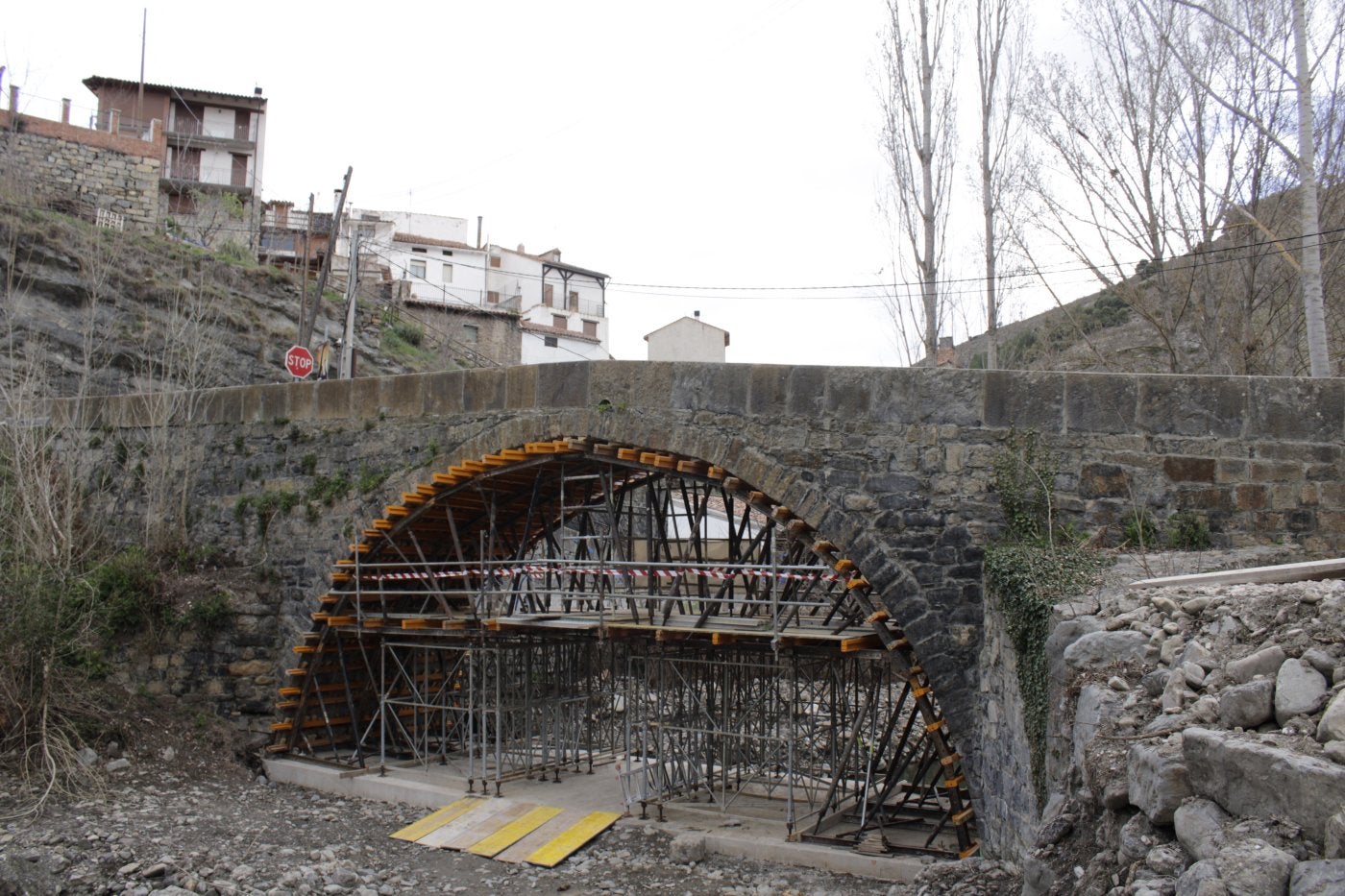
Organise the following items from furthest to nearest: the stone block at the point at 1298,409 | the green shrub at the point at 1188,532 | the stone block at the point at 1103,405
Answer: the stone block at the point at 1103,405 → the stone block at the point at 1298,409 → the green shrub at the point at 1188,532

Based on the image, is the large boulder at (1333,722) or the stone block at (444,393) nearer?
the large boulder at (1333,722)

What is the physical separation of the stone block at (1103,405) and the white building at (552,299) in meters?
32.2

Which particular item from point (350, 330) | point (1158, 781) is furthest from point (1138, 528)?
point (350, 330)

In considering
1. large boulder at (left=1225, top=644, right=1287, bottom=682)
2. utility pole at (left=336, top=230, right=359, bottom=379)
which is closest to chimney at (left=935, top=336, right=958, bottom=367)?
utility pole at (left=336, top=230, right=359, bottom=379)

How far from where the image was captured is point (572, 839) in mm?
10523

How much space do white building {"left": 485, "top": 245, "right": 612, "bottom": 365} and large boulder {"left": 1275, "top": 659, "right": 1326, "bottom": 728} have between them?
120 ft

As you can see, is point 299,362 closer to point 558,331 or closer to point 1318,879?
point 1318,879

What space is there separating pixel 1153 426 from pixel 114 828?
31.0ft

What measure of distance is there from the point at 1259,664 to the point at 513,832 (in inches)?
316

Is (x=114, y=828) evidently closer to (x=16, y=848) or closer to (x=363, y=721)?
(x=16, y=848)

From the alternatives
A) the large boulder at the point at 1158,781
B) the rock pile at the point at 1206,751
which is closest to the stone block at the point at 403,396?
the rock pile at the point at 1206,751

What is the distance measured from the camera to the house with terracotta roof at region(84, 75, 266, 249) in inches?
1428

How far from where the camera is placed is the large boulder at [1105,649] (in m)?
5.25

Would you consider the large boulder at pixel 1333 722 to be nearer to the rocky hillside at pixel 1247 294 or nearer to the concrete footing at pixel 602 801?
the concrete footing at pixel 602 801
